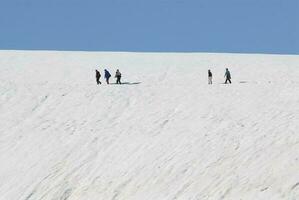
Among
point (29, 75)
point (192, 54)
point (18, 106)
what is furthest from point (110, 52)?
point (18, 106)

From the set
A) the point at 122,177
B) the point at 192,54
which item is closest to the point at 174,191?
the point at 122,177

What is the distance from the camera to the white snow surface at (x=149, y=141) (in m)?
16.6

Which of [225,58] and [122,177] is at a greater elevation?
[225,58]

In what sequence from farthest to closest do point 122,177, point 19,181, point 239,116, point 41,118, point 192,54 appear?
point 192,54, point 41,118, point 239,116, point 19,181, point 122,177

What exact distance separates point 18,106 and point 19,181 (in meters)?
9.45

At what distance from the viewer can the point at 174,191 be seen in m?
16.5

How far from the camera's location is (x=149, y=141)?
2052cm

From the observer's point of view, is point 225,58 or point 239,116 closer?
point 239,116

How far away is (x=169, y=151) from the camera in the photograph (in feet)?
63.0

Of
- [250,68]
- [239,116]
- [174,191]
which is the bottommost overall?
[174,191]

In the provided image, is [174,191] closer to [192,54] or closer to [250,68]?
[250,68]

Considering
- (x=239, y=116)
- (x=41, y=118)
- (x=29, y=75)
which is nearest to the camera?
(x=239, y=116)

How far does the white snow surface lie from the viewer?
16625 mm

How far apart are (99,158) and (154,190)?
10.8 ft
